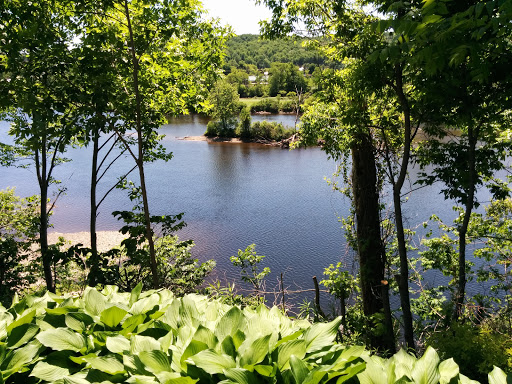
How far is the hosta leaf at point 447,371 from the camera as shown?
1.10m

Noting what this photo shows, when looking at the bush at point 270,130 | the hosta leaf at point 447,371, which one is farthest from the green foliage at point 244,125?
the hosta leaf at point 447,371

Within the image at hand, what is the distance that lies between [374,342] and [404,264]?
145cm

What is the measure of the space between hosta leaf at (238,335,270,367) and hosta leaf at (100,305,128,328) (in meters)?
0.56

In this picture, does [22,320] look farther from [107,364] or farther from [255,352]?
[255,352]

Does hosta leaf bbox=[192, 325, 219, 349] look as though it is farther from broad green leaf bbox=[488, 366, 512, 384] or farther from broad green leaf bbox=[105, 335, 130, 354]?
broad green leaf bbox=[488, 366, 512, 384]

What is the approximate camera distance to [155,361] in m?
1.16

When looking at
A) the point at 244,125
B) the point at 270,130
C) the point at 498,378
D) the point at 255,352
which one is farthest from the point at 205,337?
the point at 244,125

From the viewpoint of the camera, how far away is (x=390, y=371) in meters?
1.14

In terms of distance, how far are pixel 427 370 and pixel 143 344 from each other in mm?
853

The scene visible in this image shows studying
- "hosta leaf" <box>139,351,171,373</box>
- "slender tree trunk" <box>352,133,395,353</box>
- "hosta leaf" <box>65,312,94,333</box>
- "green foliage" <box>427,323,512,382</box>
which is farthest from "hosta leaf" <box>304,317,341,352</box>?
"slender tree trunk" <box>352,133,395,353</box>

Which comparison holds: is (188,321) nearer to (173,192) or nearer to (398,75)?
(398,75)

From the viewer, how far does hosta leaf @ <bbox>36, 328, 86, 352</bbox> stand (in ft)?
4.29

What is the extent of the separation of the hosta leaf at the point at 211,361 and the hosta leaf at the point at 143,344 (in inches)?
7.0

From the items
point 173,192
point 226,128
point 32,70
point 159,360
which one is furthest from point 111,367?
point 226,128
